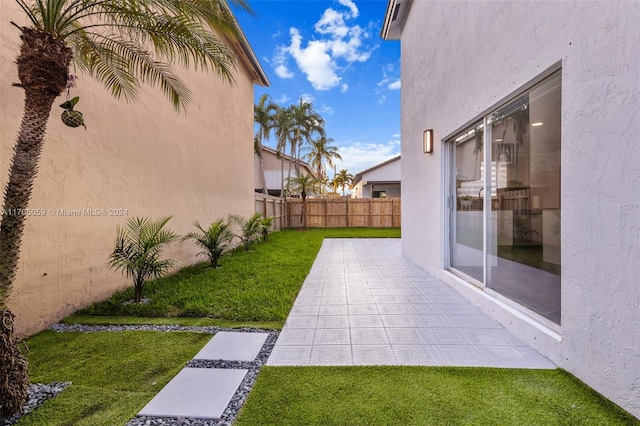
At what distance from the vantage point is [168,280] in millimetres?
5625

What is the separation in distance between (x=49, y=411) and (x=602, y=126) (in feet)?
14.7

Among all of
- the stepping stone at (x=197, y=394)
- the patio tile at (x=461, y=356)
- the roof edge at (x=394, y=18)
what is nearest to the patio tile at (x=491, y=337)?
the patio tile at (x=461, y=356)

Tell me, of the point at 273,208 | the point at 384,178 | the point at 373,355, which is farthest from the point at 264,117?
the point at 373,355

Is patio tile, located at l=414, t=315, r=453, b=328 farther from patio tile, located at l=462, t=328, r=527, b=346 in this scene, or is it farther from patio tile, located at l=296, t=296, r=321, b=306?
patio tile, located at l=296, t=296, r=321, b=306

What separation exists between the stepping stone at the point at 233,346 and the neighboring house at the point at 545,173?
2.81m

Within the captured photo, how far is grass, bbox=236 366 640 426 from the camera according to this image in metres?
1.91

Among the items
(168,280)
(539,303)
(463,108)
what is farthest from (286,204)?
(539,303)

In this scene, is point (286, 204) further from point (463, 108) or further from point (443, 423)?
point (443, 423)

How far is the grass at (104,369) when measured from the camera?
199 cm

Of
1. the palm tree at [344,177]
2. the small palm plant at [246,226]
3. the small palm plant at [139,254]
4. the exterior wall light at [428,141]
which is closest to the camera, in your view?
the small palm plant at [139,254]

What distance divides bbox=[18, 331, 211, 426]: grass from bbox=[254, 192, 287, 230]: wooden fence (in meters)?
9.58

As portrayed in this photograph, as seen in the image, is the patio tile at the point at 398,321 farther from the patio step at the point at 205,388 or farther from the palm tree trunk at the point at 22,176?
the palm tree trunk at the point at 22,176

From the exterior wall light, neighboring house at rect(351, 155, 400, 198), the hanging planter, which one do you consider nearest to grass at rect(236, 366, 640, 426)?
the hanging planter

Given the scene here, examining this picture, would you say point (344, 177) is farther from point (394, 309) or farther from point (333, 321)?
point (333, 321)
